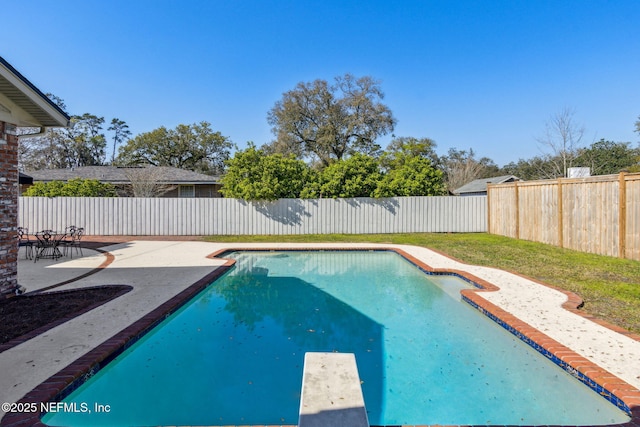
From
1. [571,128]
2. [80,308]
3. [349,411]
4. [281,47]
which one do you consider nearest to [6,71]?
[80,308]

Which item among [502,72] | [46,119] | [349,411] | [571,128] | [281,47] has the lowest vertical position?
[349,411]

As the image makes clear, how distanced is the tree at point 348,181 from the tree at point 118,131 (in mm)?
34181

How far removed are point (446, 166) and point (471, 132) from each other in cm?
1575

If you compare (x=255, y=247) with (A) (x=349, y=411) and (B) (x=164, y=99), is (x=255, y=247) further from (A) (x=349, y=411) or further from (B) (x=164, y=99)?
(B) (x=164, y=99)

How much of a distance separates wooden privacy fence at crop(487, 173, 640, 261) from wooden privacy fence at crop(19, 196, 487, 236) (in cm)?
256

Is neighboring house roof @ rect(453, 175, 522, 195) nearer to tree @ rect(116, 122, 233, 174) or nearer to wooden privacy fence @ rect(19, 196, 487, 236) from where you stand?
wooden privacy fence @ rect(19, 196, 487, 236)

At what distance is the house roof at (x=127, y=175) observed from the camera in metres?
18.8

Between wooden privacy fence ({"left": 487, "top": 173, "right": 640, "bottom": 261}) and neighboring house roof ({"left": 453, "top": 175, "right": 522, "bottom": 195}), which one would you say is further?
neighboring house roof ({"left": 453, "top": 175, "right": 522, "bottom": 195})

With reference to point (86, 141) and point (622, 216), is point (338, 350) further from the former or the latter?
point (86, 141)

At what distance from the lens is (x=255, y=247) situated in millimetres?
10602

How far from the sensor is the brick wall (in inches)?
189

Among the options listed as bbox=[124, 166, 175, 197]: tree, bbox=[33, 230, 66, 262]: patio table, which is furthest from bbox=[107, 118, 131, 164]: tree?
bbox=[33, 230, 66, 262]: patio table

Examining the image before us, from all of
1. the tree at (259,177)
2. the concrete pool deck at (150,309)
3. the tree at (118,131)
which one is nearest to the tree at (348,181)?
the tree at (259,177)

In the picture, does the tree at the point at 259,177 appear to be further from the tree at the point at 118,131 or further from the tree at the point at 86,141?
the tree at the point at 118,131
